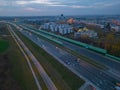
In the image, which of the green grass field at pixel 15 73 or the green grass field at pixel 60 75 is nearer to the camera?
the green grass field at pixel 60 75

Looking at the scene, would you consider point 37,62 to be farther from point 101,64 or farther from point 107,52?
point 107,52

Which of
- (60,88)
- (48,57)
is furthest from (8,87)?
(48,57)

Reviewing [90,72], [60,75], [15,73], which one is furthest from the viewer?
[15,73]

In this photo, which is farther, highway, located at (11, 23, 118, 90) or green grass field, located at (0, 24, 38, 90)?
green grass field, located at (0, 24, 38, 90)

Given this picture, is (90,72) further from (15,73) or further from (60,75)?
(15,73)

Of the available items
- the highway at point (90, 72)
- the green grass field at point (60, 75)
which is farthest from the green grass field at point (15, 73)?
the highway at point (90, 72)

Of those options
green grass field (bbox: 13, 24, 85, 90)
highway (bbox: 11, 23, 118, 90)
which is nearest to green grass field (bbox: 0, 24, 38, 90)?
green grass field (bbox: 13, 24, 85, 90)

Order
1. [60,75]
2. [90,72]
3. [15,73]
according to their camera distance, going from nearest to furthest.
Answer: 1. [60,75]
2. [90,72]
3. [15,73]

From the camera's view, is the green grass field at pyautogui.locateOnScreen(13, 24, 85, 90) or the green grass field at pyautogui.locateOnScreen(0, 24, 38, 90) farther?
the green grass field at pyautogui.locateOnScreen(0, 24, 38, 90)

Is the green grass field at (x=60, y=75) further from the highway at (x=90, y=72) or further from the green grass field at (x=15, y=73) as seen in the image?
the green grass field at (x=15, y=73)

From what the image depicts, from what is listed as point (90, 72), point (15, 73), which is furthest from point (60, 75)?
point (15, 73)

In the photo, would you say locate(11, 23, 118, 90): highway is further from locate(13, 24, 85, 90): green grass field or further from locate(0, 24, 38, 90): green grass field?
locate(0, 24, 38, 90): green grass field

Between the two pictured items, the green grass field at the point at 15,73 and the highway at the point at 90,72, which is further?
the green grass field at the point at 15,73
